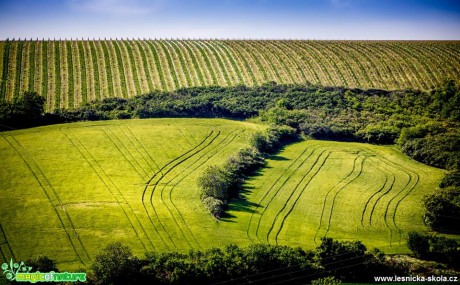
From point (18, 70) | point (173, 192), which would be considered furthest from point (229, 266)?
point (18, 70)

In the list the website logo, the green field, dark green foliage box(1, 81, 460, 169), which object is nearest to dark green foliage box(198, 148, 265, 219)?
the green field

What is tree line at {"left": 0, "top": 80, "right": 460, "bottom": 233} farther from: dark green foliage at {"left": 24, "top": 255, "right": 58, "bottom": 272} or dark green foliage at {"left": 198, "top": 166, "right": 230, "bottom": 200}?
dark green foliage at {"left": 24, "top": 255, "right": 58, "bottom": 272}

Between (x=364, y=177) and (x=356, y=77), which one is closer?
(x=364, y=177)

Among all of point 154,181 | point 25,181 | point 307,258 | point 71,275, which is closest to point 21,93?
point 25,181

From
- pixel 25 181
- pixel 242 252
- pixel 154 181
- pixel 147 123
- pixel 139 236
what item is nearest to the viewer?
pixel 242 252

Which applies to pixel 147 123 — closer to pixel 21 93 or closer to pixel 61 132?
pixel 61 132

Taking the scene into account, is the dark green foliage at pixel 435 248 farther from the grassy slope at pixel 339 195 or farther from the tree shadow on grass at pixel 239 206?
the tree shadow on grass at pixel 239 206

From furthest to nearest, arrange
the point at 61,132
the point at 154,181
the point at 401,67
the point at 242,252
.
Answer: the point at 401,67, the point at 61,132, the point at 154,181, the point at 242,252
